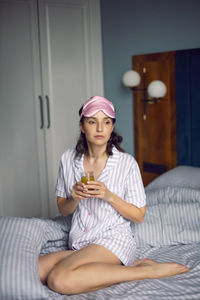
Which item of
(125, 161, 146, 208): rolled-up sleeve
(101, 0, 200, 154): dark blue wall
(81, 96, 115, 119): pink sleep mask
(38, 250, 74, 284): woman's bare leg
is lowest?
(38, 250, 74, 284): woman's bare leg

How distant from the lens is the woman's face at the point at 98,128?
6.29ft

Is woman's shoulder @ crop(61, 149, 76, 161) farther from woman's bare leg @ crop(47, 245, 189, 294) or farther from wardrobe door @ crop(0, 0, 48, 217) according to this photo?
wardrobe door @ crop(0, 0, 48, 217)

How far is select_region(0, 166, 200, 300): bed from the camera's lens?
59.9 inches

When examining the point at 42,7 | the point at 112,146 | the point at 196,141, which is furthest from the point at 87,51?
the point at 112,146

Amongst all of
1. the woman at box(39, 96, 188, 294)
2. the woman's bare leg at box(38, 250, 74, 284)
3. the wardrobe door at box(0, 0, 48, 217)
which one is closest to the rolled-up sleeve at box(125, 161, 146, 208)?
the woman at box(39, 96, 188, 294)

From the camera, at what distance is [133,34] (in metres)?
3.50

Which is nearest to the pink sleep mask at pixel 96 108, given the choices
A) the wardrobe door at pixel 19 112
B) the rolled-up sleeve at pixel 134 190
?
the rolled-up sleeve at pixel 134 190

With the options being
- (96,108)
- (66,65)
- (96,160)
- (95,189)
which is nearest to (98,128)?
(96,108)

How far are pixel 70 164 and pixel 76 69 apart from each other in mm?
1997

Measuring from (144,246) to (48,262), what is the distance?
0.61 m

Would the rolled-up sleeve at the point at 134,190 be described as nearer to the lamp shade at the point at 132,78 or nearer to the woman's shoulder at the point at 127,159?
the woman's shoulder at the point at 127,159

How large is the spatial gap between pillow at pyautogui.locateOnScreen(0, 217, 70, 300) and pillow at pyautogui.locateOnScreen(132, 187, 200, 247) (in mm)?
490

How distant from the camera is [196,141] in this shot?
3033mm

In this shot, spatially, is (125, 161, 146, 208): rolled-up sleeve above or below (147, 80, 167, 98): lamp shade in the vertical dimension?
below
